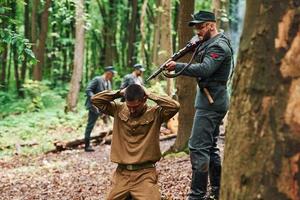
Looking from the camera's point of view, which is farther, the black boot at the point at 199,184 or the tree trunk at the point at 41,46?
the tree trunk at the point at 41,46

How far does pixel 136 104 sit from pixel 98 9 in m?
33.4

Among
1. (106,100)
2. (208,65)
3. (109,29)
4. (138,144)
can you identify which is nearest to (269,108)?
(208,65)

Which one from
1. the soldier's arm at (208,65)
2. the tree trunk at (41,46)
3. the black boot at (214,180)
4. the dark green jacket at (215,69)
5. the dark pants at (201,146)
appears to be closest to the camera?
the soldier's arm at (208,65)

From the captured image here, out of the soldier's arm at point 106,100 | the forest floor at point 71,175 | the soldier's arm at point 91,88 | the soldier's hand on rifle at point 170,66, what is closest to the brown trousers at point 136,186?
the soldier's arm at point 106,100

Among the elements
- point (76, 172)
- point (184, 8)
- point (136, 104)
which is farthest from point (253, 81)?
point (76, 172)

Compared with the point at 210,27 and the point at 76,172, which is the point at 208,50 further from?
the point at 76,172

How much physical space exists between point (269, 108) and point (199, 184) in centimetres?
306

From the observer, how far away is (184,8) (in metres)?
9.46

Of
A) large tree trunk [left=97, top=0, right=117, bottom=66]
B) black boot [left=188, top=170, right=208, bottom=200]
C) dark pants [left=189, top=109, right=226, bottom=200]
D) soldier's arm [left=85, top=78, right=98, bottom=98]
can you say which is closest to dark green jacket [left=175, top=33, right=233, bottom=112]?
dark pants [left=189, top=109, right=226, bottom=200]

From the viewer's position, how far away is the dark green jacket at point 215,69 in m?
5.40

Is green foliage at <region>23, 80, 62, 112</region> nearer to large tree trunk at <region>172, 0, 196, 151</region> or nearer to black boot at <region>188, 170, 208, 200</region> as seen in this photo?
large tree trunk at <region>172, 0, 196, 151</region>

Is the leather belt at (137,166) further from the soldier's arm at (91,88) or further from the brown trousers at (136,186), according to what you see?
the soldier's arm at (91,88)

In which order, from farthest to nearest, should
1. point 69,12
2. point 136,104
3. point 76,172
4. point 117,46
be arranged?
point 117,46 < point 76,172 < point 69,12 < point 136,104

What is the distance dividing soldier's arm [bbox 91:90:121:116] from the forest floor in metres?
1.65
